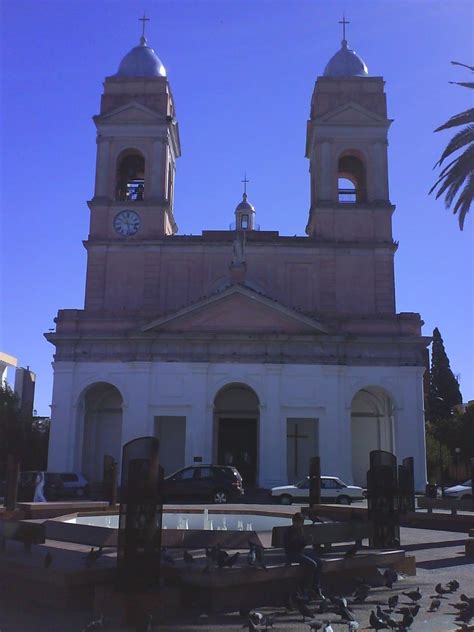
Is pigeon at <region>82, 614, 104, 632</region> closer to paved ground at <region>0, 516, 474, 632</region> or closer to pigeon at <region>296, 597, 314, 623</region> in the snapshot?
paved ground at <region>0, 516, 474, 632</region>

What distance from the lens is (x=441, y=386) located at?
6419 cm

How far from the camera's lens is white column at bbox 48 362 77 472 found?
3672 cm

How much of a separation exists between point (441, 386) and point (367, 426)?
84.2 feet

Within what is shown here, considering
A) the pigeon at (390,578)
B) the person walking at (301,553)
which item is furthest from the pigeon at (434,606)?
the person walking at (301,553)

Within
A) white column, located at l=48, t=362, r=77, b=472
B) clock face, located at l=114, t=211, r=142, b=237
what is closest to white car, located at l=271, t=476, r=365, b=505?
Result: white column, located at l=48, t=362, r=77, b=472

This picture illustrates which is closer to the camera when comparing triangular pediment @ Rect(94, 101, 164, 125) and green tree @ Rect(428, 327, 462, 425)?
triangular pediment @ Rect(94, 101, 164, 125)

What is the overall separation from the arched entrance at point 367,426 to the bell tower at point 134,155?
15512 millimetres

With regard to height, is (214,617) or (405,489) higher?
(405,489)

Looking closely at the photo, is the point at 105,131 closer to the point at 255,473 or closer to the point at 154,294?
the point at 154,294

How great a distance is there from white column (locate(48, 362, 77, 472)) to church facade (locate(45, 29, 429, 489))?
74mm

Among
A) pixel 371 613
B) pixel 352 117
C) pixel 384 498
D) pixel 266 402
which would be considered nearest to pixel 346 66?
pixel 352 117

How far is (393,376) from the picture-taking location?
123ft

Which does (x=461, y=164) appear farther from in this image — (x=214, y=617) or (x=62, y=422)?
(x=62, y=422)

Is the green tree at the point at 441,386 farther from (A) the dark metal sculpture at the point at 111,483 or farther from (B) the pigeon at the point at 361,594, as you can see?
(B) the pigeon at the point at 361,594
